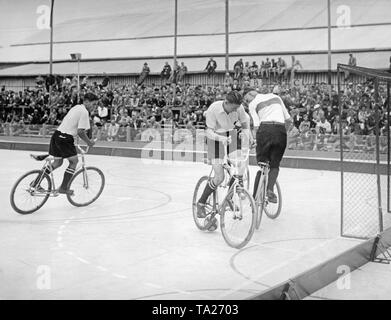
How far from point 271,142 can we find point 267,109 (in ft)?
1.38

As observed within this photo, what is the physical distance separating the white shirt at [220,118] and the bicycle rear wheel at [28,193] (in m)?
2.63

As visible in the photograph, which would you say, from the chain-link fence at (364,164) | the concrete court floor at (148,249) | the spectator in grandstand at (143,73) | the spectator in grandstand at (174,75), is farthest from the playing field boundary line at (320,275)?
the spectator in grandstand at (143,73)

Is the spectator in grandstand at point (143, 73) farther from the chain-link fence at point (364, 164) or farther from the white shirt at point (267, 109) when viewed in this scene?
the white shirt at point (267, 109)

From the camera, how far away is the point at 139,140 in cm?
1827

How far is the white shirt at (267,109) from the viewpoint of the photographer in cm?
748

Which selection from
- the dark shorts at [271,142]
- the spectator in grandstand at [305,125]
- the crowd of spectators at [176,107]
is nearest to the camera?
the dark shorts at [271,142]

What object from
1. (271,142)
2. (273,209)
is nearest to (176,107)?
(273,209)

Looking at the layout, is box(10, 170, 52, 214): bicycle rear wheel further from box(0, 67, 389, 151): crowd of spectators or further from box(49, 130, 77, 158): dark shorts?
box(0, 67, 389, 151): crowd of spectators

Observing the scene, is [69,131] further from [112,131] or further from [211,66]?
[211,66]

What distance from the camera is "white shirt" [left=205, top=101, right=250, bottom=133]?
698 cm

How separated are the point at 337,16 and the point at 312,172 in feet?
67.4

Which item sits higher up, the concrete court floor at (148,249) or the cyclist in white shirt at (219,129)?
the cyclist in white shirt at (219,129)

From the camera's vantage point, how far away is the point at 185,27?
39562 millimetres

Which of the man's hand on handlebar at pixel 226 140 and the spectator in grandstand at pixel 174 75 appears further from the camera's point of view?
the spectator in grandstand at pixel 174 75
